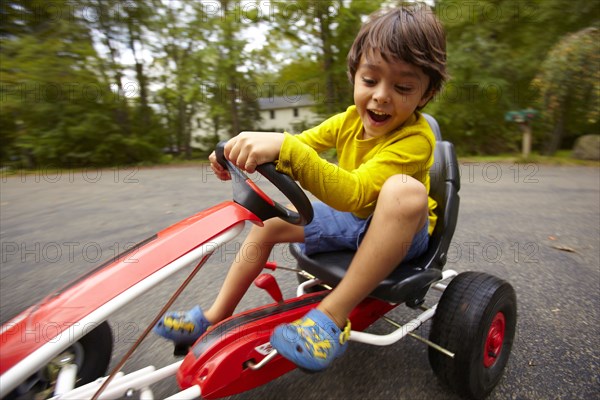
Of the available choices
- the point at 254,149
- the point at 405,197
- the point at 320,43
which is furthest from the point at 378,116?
the point at 320,43

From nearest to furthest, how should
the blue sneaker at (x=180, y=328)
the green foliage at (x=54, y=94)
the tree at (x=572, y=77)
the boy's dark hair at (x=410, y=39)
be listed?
the boy's dark hair at (x=410, y=39) → the blue sneaker at (x=180, y=328) → the tree at (x=572, y=77) → the green foliage at (x=54, y=94)

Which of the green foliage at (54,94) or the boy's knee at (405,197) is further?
the green foliage at (54,94)

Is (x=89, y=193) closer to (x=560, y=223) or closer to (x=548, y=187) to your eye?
(x=560, y=223)

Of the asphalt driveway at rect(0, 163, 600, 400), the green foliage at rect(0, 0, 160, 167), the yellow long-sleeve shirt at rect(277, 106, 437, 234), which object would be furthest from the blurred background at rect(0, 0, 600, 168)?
the yellow long-sleeve shirt at rect(277, 106, 437, 234)

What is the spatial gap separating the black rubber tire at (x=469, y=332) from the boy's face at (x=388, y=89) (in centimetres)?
63

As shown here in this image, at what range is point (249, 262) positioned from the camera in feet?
4.59

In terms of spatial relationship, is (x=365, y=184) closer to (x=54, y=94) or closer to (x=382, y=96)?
(x=382, y=96)

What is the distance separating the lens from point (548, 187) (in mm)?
5035

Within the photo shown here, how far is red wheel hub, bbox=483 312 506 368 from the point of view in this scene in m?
1.30

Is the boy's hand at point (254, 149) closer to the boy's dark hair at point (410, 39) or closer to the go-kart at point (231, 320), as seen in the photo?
the go-kart at point (231, 320)

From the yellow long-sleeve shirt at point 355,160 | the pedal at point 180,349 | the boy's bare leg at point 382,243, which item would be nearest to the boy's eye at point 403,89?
the yellow long-sleeve shirt at point 355,160

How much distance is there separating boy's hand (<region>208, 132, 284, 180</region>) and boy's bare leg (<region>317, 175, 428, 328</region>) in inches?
15.3

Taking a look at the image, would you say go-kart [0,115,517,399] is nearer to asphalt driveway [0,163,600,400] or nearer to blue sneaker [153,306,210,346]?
blue sneaker [153,306,210,346]

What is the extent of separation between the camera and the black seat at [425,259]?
1.22 metres
